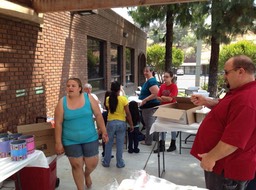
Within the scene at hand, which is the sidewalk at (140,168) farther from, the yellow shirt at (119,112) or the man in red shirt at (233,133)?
the man in red shirt at (233,133)

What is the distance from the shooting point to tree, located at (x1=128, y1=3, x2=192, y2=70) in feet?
31.5

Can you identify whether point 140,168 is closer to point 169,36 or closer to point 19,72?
point 19,72

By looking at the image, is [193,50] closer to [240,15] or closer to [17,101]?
[240,15]

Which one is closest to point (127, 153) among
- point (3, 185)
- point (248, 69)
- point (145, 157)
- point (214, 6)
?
point (145, 157)

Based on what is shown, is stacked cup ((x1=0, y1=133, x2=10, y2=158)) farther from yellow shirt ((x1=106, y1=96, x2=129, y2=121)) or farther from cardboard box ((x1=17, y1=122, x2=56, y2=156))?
yellow shirt ((x1=106, y1=96, x2=129, y2=121))

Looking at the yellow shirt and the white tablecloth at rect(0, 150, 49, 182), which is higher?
the yellow shirt

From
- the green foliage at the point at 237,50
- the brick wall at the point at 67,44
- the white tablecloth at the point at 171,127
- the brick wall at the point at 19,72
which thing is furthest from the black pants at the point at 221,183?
the green foliage at the point at 237,50

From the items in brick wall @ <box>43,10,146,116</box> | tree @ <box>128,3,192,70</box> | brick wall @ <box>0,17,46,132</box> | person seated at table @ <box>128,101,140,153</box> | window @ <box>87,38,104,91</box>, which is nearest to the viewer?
brick wall @ <box>0,17,46,132</box>

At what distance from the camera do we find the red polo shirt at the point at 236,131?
1807 millimetres

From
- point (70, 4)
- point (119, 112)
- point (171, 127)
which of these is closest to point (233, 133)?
A: point (171, 127)

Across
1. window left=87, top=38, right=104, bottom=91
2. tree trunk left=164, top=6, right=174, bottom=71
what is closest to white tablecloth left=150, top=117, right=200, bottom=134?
window left=87, top=38, right=104, bottom=91

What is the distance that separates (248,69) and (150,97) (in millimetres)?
3256

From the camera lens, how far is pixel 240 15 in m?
7.86

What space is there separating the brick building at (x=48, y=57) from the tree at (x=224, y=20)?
3.78 m
